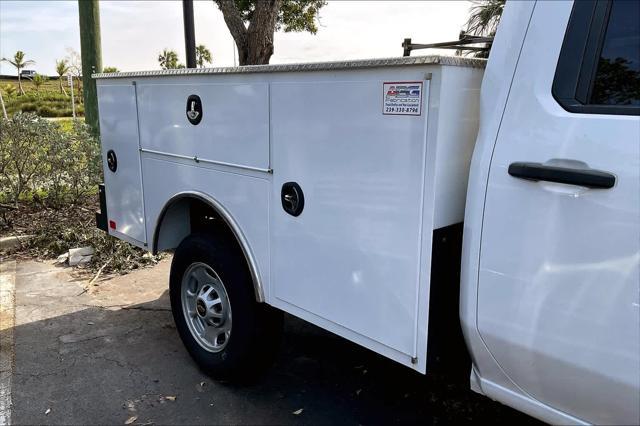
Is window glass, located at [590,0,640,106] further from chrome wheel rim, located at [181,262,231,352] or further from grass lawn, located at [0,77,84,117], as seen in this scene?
grass lawn, located at [0,77,84,117]

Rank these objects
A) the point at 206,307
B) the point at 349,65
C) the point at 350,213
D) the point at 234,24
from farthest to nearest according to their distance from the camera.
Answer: the point at 234,24
the point at 206,307
the point at 350,213
the point at 349,65

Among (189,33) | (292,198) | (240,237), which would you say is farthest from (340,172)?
(189,33)

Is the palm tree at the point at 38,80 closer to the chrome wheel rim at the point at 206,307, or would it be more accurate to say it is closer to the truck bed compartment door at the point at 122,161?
the truck bed compartment door at the point at 122,161

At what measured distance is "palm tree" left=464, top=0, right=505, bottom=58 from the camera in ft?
9.73

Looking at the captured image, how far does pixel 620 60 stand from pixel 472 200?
61 centimetres

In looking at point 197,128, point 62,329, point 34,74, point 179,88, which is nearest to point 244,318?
point 197,128

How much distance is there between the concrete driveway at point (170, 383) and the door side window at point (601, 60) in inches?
76.8

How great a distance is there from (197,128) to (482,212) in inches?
69.4

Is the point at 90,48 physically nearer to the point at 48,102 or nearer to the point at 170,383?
the point at 170,383

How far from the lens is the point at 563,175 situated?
1632 mm

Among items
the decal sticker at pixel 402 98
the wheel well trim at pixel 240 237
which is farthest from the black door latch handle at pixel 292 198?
the decal sticker at pixel 402 98

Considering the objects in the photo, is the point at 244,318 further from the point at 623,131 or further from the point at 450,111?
the point at 623,131

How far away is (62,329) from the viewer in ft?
13.2

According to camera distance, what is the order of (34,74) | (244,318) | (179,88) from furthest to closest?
(34,74), (179,88), (244,318)
